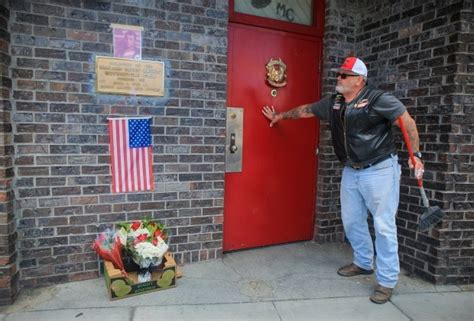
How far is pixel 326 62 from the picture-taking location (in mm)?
4070

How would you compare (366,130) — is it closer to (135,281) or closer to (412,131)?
(412,131)

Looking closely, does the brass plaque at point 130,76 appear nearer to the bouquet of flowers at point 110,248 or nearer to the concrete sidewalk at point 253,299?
the bouquet of flowers at point 110,248

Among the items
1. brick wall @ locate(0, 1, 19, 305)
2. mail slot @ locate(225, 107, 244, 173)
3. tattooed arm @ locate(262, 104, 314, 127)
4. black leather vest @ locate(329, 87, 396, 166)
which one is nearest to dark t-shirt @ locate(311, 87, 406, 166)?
black leather vest @ locate(329, 87, 396, 166)

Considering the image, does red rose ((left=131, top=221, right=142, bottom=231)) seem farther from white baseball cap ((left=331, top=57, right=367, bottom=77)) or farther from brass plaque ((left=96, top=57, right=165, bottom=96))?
white baseball cap ((left=331, top=57, right=367, bottom=77))

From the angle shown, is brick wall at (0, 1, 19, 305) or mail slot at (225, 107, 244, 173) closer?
brick wall at (0, 1, 19, 305)

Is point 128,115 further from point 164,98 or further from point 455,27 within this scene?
point 455,27

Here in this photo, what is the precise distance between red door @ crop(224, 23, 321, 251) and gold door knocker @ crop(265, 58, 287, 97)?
5 centimetres

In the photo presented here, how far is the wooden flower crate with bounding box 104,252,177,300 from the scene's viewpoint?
2865 millimetres

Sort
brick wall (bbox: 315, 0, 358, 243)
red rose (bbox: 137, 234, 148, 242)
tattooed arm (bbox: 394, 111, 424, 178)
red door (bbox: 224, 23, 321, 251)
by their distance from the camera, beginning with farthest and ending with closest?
brick wall (bbox: 315, 0, 358, 243)
red door (bbox: 224, 23, 321, 251)
red rose (bbox: 137, 234, 148, 242)
tattooed arm (bbox: 394, 111, 424, 178)

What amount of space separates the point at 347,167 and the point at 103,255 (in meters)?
2.21

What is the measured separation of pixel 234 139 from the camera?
12.3ft

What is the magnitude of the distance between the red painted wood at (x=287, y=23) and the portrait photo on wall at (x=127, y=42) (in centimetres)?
97

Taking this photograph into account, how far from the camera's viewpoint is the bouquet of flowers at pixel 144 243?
290 cm

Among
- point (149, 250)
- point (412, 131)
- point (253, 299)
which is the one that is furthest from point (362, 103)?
point (149, 250)
